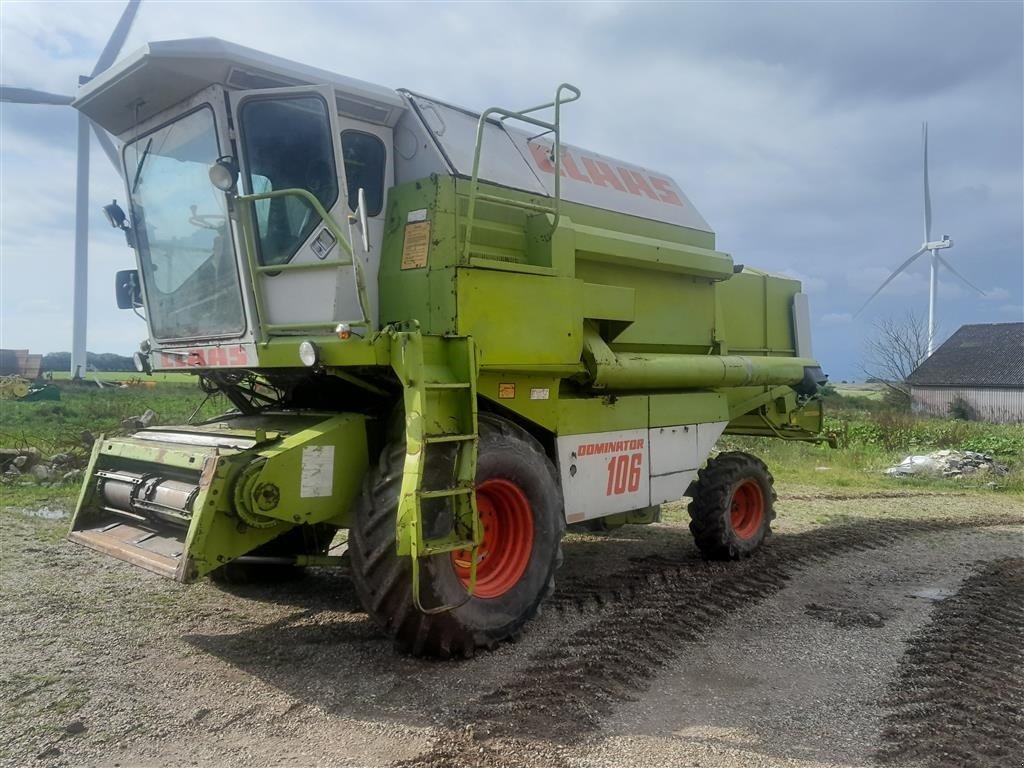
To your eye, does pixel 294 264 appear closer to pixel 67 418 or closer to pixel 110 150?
pixel 110 150

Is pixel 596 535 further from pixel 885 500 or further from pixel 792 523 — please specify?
pixel 885 500

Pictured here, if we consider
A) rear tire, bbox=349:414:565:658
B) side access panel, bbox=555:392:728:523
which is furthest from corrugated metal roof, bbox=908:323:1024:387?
rear tire, bbox=349:414:565:658

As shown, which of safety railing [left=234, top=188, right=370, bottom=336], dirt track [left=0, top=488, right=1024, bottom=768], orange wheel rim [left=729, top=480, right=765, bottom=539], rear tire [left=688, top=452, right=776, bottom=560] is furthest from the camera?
orange wheel rim [left=729, top=480, right=765, bottom=539]

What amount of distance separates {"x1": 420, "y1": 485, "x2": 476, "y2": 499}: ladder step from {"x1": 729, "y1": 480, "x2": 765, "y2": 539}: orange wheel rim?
3.95 metres

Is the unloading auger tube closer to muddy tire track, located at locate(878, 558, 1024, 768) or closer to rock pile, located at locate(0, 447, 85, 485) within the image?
muddy tire track, located at locate(878, 558, 1024, 768)

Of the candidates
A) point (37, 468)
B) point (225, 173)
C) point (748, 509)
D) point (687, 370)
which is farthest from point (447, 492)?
point (37, 468)

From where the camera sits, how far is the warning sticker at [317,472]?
445 centimetres

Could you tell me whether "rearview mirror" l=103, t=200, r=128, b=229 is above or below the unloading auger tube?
above

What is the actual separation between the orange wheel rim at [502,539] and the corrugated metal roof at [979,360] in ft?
116

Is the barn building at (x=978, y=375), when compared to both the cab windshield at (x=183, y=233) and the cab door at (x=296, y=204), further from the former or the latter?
the cab windshield at (x=183, y=233)

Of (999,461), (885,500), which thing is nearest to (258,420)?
(885,500)

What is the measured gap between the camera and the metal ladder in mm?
4117

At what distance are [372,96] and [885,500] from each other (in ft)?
30.3

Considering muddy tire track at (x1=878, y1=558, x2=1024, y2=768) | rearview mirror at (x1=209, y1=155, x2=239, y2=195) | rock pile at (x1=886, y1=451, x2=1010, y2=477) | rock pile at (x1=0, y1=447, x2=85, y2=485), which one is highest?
rearview mirror at (x1=209, y1=155, x2=239, y2=195)
